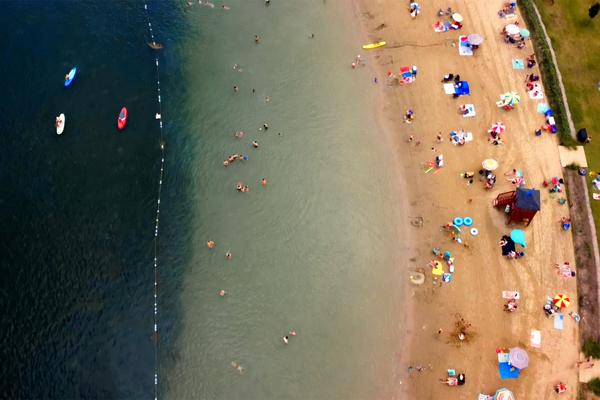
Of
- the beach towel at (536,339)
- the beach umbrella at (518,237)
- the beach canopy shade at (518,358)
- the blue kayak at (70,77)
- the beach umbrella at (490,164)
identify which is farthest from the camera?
the blue kayak at (70,77)

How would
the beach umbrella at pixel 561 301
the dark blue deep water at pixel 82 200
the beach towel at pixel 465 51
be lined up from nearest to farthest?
the dark blue deep water at pixel 82 200 < the beach umbrella at pixel 561 301 < the beach towel at pixel 465 51

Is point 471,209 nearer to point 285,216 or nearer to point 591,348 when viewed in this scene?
point 591,348

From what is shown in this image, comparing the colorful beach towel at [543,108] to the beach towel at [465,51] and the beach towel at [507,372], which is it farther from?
the beach towel at [507,372]

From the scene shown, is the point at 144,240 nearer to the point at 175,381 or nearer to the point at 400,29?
Answer: the point at 175,381

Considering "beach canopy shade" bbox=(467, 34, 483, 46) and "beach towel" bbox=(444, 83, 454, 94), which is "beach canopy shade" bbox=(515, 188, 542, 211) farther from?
"beach canopy shade" bbox=(467, 34, 483, 46)

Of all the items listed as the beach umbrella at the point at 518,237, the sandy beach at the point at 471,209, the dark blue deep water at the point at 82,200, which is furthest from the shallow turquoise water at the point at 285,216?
the beach umbrella at the point at 518,237

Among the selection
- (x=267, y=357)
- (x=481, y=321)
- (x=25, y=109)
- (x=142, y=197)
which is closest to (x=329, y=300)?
(x=267, y=357)

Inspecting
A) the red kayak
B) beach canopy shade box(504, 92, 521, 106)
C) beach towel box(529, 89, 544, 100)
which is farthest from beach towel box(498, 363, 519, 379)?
the red kayak

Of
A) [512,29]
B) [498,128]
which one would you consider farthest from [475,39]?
[498,128]
